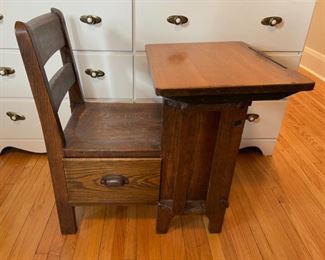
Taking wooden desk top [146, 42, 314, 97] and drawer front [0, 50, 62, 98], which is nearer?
wooden desk top [146, 42, 314, 97]

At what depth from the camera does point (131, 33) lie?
119 centimetres

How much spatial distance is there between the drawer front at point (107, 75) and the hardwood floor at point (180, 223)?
490 mm

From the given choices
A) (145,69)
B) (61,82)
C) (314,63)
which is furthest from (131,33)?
(314,63)

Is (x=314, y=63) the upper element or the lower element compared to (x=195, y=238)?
upper

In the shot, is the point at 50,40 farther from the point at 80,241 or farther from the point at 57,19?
the point at 80,241

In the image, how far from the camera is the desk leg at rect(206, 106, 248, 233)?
861 mm

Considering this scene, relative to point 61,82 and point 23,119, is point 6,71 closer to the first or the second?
point 23,119

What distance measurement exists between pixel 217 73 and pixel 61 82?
52 centimetres

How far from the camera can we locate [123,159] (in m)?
0.92

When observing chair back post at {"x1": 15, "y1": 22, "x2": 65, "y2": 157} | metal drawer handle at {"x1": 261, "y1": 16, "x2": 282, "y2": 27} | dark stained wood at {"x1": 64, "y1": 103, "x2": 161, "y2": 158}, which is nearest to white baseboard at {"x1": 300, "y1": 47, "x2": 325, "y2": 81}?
metal drawer handle at {"x1": 261, "y1": 16, "x2": 282, "y2": 27}

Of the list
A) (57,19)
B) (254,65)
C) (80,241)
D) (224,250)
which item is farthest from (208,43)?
(80,241)

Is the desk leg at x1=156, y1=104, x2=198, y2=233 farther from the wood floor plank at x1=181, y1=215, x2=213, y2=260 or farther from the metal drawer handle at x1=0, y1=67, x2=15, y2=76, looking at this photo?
the metal drawer handle at x1=0, y1=67, x2=15, y2=76

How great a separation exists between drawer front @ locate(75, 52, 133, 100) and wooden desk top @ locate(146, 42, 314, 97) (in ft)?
0.79

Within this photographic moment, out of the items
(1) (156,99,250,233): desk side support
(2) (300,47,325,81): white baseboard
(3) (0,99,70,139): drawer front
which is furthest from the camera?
(2) (300,47,325,81): white baseboard
